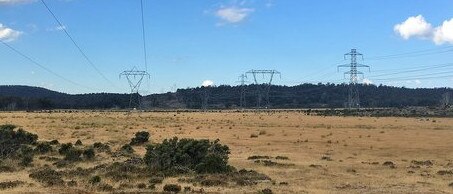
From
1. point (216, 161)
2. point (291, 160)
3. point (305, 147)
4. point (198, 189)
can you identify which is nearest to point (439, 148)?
point (305, 147)

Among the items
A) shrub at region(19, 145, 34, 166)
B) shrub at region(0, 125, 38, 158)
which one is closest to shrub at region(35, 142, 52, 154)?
shrub at region(19, 145, 34, 166)

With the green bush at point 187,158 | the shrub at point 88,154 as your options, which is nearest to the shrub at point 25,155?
the shrub at point 88,154

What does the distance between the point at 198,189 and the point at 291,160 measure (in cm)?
1417

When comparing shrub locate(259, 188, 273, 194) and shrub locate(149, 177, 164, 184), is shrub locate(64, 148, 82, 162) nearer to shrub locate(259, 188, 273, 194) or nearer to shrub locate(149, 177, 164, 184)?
shrub locate(149, 177, 164, 184)

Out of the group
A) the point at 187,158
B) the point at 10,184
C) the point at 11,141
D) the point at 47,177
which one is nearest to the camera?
the point at 10,184

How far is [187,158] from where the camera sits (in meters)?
31.8

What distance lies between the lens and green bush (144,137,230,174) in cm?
2992

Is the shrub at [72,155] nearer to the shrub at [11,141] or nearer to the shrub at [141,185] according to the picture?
the shrub at [11,141]

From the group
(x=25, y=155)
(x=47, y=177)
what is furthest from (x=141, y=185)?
(x=25, y=155)

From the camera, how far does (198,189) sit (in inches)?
953

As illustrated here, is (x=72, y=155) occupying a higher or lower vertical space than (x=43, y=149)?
lower

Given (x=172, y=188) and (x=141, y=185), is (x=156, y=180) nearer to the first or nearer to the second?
(x=141, y=185)

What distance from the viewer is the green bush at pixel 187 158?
98.2ft

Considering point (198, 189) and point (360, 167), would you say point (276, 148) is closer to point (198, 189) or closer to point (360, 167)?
point (360, 167)
